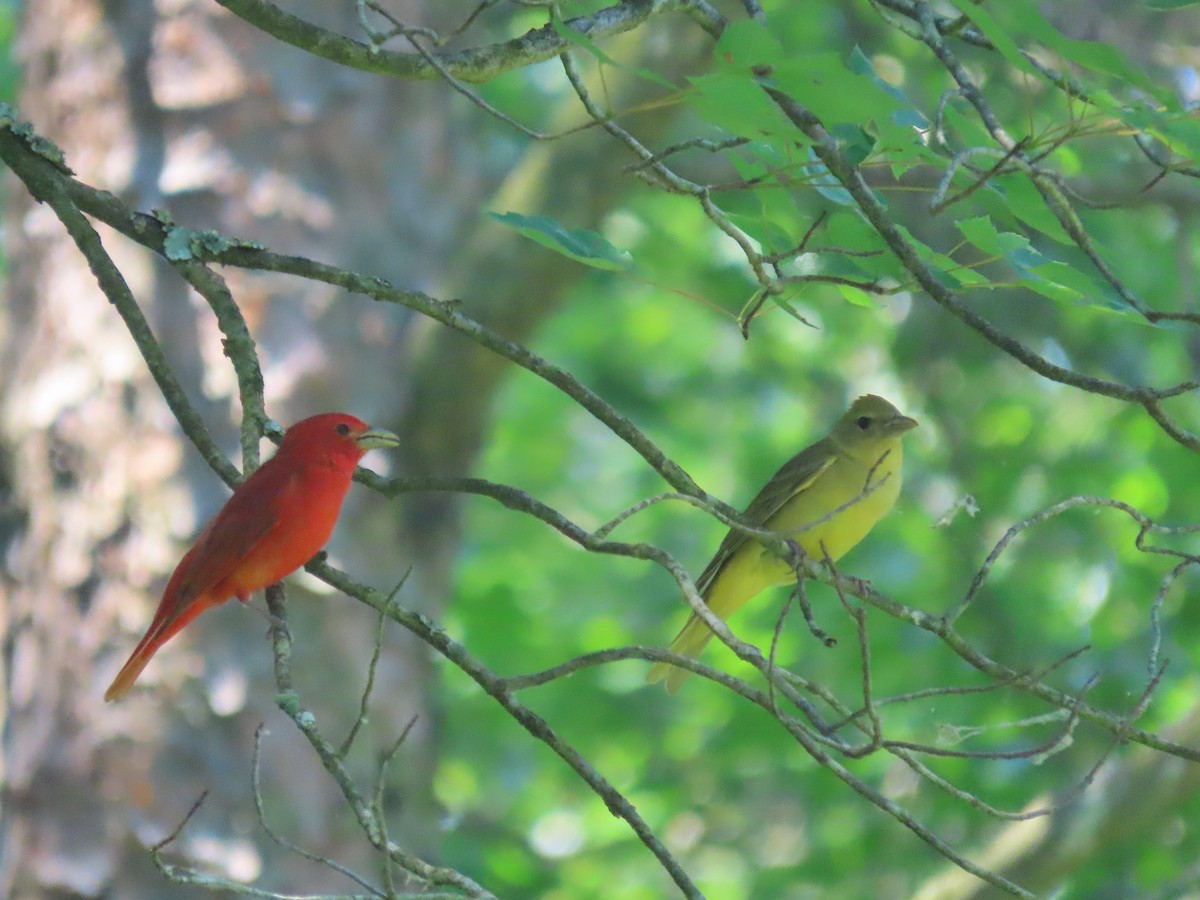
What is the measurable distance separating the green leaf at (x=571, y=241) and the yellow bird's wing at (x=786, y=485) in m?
2.26

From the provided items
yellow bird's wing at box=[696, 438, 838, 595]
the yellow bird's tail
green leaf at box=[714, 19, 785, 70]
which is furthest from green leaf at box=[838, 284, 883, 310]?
yellow bird's wing at box=[696, 438, 838, 595]

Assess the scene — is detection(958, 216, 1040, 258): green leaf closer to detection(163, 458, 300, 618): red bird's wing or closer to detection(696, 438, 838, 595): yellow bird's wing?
detection(163, 458, 300, 618): red bird's wing

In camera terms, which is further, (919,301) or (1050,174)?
(919,301)

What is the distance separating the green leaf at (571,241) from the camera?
2202mm

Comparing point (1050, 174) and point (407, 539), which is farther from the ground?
point (407, 539)

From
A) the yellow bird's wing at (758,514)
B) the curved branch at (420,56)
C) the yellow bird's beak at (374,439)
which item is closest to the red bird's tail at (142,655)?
the yellow bird's beak at (374,439)

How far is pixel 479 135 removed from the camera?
8016 millimetres

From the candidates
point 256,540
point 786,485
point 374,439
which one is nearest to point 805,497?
point 786,485

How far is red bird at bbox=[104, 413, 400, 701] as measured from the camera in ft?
9.70

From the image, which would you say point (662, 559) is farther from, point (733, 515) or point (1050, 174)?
point (1050, 174)

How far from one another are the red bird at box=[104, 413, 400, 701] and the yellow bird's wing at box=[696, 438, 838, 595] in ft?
5.55

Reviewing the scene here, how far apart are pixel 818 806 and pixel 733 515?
576cm

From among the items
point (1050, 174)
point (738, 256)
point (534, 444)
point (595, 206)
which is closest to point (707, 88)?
point (1050, 174)

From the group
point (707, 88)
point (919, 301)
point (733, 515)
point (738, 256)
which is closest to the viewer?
point (707, 88)
